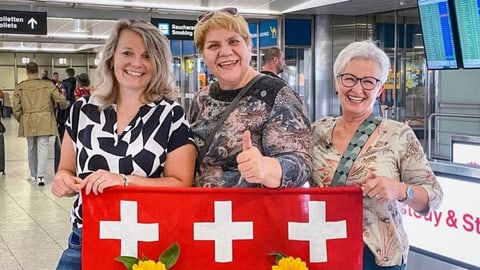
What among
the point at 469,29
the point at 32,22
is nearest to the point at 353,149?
the point at 469,29

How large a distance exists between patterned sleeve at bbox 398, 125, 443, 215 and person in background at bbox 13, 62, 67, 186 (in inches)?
286

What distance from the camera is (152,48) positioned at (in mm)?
2127

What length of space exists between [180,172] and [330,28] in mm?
11639

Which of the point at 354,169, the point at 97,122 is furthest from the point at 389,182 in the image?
the point at 97,122

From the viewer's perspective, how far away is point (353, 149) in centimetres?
201

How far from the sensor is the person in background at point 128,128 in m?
2.02

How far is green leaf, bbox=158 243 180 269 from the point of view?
1.88 meters

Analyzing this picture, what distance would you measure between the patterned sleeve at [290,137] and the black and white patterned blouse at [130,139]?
34cm

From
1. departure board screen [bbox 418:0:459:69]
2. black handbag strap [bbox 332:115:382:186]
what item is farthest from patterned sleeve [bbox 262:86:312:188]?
departure board screen [bbox 418:0:459:69]

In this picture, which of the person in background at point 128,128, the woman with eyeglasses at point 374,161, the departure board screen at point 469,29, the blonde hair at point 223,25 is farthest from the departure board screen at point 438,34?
the person in background at point 128,128

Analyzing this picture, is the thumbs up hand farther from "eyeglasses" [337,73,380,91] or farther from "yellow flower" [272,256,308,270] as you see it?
"eyeglasses" [337,73,380,91]

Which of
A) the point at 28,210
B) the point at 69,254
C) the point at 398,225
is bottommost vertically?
the point at 28,210

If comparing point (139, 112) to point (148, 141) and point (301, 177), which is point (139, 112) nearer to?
point (148, 141)

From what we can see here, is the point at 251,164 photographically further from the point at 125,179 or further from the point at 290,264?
the point at 125,179
